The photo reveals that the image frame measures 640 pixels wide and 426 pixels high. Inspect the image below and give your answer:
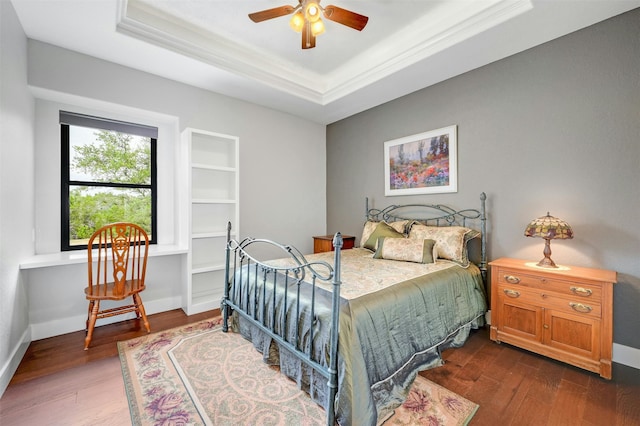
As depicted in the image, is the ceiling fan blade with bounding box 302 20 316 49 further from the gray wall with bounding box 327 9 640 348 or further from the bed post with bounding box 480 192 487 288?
the bed post with bounding box 480 192 487 288

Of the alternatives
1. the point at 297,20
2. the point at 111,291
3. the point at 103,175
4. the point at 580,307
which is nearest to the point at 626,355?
the point at 580,307

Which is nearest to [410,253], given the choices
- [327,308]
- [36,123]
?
[327,308]

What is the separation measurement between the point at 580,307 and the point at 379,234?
5.96ft

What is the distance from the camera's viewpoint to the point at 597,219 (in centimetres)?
226

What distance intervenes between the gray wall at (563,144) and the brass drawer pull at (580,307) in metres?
0.48

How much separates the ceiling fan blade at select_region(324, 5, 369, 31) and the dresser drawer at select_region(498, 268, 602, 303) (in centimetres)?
237

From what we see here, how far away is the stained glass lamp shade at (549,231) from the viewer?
216cm

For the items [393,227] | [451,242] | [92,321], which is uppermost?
[393,227]

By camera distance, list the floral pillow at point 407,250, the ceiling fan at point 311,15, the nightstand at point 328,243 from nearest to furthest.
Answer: the ceiling fan at point 311,15, the floral pillow at point 407,250, the nightstand at point 328,243

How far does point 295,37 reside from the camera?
2.86m

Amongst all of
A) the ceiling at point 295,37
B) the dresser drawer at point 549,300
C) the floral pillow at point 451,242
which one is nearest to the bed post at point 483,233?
the floral pillow at point 451,242

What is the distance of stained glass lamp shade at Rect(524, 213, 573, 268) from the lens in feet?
7.07

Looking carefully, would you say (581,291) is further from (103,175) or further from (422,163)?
(103,175)

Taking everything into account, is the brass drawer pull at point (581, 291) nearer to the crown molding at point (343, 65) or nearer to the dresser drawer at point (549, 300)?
the dresser drawer at point (549, 300)
